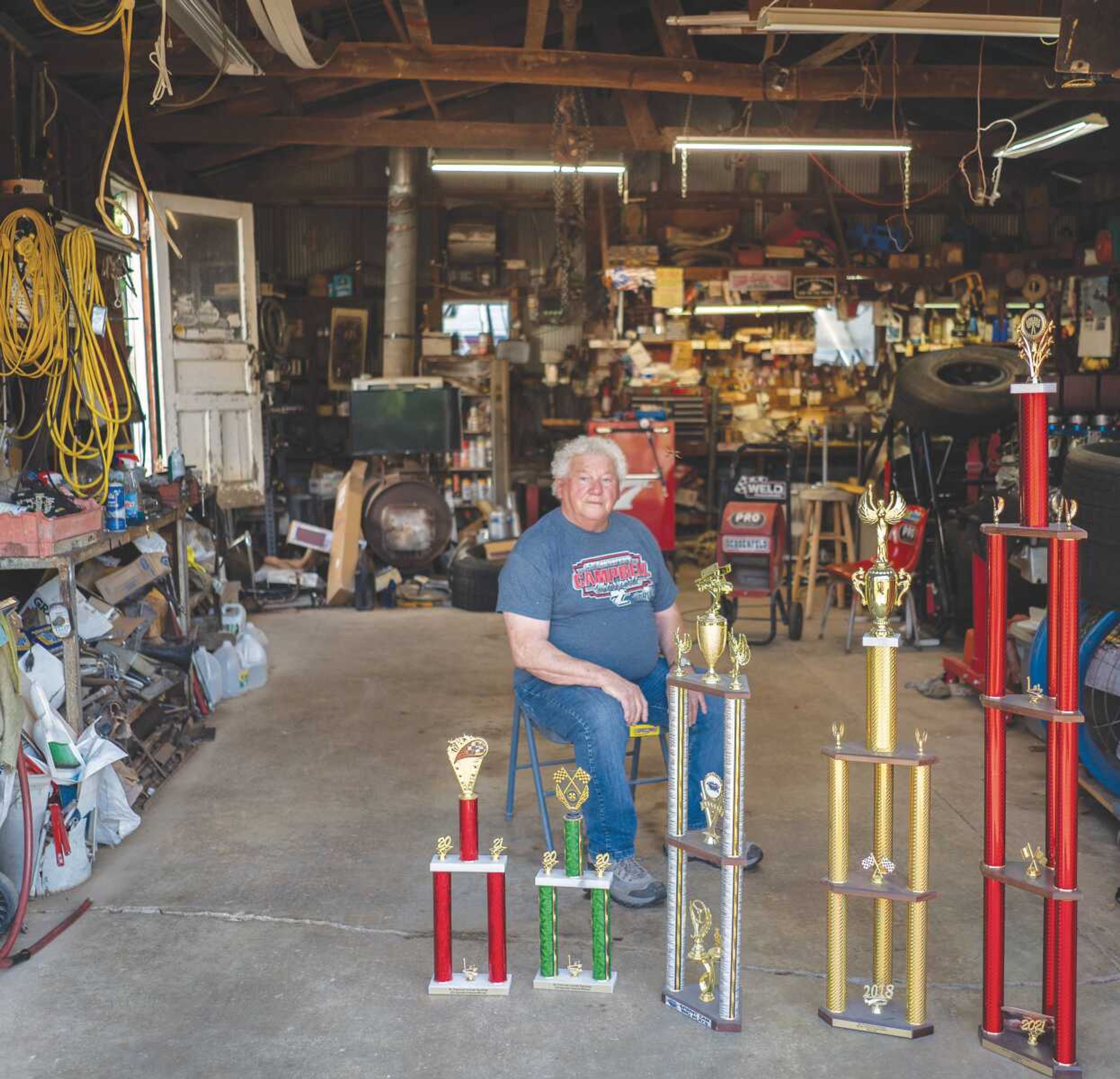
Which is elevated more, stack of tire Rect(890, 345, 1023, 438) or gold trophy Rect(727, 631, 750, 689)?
stack of tire Rect(890, 345, 1023, 438)

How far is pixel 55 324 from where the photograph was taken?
469 cm

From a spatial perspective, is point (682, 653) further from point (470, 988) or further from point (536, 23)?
point (536, 23)

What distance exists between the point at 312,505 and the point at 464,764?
290 inches

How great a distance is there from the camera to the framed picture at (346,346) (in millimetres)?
10789

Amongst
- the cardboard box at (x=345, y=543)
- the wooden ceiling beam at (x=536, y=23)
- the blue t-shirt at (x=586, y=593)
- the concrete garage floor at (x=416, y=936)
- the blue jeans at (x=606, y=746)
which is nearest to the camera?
the concrete garage floor at (x=416, y=936)

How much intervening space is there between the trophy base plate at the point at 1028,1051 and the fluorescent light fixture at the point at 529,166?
6647mm

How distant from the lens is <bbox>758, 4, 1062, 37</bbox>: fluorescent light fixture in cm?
462

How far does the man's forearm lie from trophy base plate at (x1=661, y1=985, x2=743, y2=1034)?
36.3 inches

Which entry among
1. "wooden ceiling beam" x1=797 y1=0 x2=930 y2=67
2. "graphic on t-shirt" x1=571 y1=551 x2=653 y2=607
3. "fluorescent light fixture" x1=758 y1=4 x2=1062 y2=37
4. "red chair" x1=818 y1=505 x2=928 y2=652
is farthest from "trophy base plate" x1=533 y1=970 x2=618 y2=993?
"wooden ceiling beam" x1=797 y1=0 x2=930 y2=67

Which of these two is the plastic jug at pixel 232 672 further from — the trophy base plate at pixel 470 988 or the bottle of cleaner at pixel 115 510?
the trophy base plate at pixel 470 988

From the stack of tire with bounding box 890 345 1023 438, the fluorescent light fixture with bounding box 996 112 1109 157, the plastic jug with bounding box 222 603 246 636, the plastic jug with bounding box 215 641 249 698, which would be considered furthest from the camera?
the stack of tire with bounding box 890 345 1023 438

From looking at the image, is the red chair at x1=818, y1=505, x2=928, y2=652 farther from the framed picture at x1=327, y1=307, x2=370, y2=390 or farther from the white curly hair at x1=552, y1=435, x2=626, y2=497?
the framed picture at x1=327, y1=307, x2=370, y2=390

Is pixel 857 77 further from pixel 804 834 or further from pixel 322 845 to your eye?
pixel 322 845

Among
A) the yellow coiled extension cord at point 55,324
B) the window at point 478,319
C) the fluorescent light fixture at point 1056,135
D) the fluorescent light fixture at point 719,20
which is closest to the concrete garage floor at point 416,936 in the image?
the yellow coiled extension cord at point 55,324
